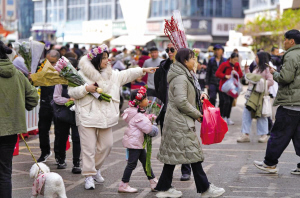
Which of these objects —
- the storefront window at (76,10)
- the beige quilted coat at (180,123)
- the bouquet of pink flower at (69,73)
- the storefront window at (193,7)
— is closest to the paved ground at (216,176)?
the beige quilted coat at (180,123)

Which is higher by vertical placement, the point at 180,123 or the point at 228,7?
the point at 228,7

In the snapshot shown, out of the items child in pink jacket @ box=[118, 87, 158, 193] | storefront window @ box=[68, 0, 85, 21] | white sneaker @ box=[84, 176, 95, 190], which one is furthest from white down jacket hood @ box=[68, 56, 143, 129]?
storefront window @ box=[68, 0, 85, 21]

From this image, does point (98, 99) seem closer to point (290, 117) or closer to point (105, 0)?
point (290, 117)

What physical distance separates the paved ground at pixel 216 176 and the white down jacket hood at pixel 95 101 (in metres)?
0.85

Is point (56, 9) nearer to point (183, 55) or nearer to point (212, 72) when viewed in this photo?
point (212, 72)

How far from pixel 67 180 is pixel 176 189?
1.59m

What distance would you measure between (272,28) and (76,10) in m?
45.8

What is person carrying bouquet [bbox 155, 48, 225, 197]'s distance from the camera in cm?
722

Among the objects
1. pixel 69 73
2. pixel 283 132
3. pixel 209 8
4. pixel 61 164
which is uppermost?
pixel 209 8

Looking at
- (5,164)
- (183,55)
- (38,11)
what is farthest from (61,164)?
(38,11)

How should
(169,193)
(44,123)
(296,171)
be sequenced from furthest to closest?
(44,123)
(296,171)
(169,193)

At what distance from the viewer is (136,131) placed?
7.90 m

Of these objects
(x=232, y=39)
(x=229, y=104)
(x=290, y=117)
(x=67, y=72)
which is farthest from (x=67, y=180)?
(x=232, y=39)

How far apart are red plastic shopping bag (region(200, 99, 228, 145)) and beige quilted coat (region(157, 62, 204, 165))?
0.11 metres
